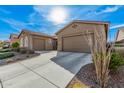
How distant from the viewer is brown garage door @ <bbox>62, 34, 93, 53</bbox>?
1180cm

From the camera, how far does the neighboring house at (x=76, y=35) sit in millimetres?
11489

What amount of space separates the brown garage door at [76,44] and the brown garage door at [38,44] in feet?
16.5

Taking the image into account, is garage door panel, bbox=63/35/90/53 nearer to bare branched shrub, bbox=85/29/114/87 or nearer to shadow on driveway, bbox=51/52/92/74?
shadow on driveway, bbox=51/52/92/74

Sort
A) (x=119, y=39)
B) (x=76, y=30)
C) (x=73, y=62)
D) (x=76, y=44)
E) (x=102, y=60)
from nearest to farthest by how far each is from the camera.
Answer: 1. (x=102, y=60)
2. (x=73, y=62)
3. (x=76, y=44)
4. (x=76, y=30)
5. (x=119, y=39)

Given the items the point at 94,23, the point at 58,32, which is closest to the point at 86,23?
the point at 94,23

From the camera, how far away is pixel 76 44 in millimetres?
12539

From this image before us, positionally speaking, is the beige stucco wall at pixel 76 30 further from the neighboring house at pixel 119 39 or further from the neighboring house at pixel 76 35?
the neighboring house at pixel 119 39

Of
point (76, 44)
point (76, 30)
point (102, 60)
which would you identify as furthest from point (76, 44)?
point (102, 60)

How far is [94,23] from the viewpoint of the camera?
11.2 meters

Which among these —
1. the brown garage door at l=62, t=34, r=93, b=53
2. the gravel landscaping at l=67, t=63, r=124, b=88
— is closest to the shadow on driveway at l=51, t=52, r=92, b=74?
the gravel landscaping at l=67, t=63, r=124, b=88

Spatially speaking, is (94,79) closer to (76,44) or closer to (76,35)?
(76,44)

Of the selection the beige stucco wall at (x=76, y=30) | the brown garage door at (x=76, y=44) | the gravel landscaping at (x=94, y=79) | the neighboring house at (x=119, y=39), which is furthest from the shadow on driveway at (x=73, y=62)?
the beige stucco wall at (x=76, y=30)
